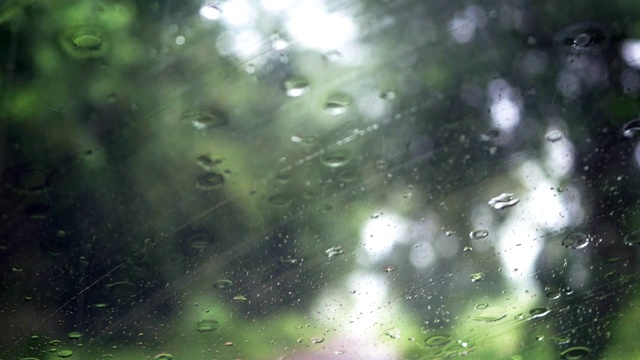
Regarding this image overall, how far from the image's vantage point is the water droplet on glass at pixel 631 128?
3.06m

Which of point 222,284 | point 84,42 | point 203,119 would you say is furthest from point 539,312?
point 84,42

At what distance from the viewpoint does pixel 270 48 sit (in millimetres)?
2633

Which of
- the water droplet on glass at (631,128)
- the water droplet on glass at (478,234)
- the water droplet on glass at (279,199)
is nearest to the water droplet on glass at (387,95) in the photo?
the water droplet on glass at (279,199)

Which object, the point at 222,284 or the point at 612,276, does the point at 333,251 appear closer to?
the point at 222,284

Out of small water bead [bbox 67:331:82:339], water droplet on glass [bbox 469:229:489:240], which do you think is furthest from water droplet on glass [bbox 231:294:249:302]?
water droplet on glass [bbox 469:229:489:240]

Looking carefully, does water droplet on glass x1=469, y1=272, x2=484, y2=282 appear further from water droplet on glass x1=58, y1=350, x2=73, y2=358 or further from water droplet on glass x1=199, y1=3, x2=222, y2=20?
water droplet on glass x1=58, y1=350, x2=73, y2=358

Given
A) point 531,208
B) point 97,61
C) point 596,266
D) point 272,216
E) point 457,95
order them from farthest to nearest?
point 596,266, point 531,208, point 272,216, point 457,95, point 97,61

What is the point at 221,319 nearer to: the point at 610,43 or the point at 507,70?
the point at 507,70

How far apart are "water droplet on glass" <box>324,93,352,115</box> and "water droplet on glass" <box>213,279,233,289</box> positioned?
0.91 m

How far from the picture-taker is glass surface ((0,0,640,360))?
2.62 metres

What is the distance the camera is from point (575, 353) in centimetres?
396

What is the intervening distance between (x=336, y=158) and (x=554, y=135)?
2.85 feet

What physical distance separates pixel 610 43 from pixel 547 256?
1028 mm

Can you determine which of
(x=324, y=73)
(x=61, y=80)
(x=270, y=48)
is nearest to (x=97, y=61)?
(x=61, y=80)
